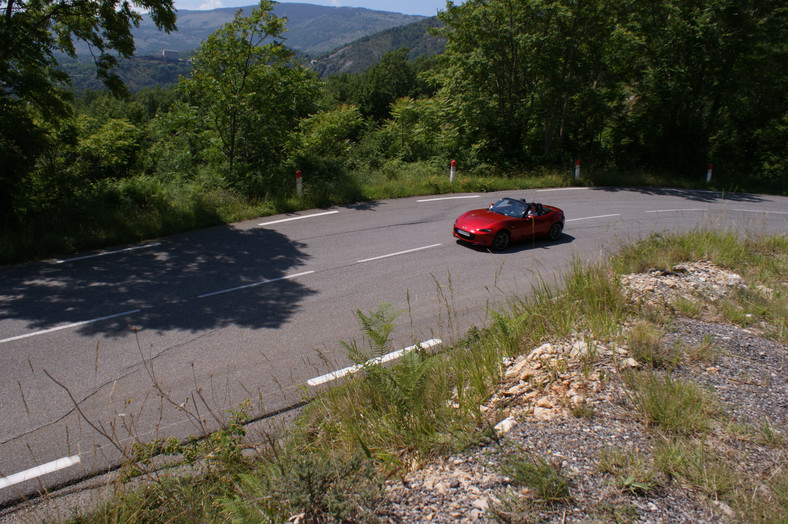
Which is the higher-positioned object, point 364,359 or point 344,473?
point 364,359

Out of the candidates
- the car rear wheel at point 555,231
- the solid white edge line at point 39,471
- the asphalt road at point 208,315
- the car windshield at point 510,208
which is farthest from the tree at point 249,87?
the solid white edge line at point 39,471

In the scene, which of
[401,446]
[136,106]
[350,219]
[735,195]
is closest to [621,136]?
[735,195]

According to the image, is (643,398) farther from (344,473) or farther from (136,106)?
(136,106)

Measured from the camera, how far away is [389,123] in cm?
3756

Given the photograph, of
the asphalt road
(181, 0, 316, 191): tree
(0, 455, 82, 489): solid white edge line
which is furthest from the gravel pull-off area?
(181, 0, 316, 191): tree

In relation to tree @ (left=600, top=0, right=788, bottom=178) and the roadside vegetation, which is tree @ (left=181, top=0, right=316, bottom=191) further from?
tree @ (left=600, top=0, right=788, bottom=178)

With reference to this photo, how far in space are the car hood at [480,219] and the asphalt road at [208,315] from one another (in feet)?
1.88

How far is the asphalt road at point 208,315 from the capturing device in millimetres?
4867

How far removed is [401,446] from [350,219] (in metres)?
10.6

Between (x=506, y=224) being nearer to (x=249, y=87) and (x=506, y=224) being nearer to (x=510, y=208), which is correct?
(x=510, y=208)

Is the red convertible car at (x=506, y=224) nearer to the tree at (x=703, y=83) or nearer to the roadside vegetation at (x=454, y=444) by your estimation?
the roadside vegetation at (x=454, y=444)

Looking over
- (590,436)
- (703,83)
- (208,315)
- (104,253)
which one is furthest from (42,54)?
(703,83)

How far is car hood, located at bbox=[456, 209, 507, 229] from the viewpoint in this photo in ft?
37.5

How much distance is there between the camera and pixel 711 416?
3.55 meters
